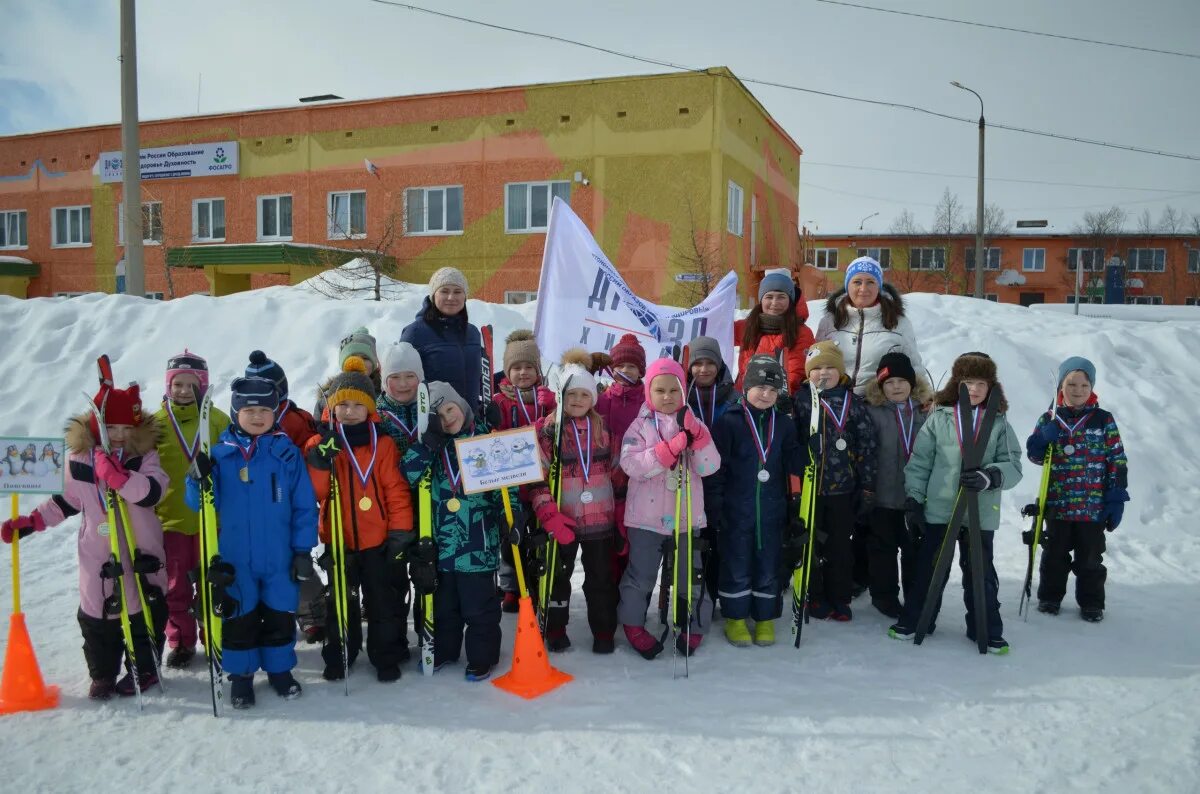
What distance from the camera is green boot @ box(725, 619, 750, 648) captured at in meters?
4.88

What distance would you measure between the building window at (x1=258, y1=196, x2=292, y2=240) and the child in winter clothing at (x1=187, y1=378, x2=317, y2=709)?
21.9 meters

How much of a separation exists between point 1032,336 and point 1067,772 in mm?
9923

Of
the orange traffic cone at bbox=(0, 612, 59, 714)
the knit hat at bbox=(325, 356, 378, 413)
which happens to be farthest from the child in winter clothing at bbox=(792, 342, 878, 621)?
the orange traffic cone at bbox=(0, 612, 59, 714)

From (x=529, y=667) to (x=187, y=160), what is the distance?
2579 centimetres

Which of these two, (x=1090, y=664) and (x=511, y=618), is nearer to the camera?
(x=1090, y=664)

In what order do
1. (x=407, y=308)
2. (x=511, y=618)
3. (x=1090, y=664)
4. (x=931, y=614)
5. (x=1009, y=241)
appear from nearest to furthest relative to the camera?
(x=1090, y=664) < (x=931, y=614) < (x=511, y=618) < (x=407, y=308) < (x=1009, y=241)

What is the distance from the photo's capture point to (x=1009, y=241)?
4297 centimetres

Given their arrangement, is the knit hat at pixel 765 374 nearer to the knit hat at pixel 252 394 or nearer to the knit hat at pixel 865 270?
the knit hat at pixel 865 270

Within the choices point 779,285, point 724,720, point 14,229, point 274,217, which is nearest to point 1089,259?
point 274,217

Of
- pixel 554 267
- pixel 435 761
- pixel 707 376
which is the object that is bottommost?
pixel 435 761

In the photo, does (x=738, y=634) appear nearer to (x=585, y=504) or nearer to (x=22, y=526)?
(x=585, y=504)

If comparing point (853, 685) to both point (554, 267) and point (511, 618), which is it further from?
point (554, 267)

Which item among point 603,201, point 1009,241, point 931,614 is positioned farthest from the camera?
point 1009,241

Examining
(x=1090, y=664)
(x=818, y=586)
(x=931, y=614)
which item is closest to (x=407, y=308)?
(x=818, y=586)
